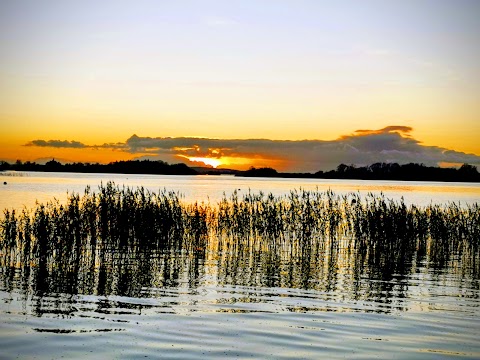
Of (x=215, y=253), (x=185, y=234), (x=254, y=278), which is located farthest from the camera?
(x=185, y=234)

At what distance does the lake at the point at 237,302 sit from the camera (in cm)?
919

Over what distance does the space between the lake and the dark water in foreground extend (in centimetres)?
3

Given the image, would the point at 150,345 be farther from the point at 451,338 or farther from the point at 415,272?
the point at 415,272

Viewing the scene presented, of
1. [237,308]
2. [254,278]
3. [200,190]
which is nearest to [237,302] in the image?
[237,308]

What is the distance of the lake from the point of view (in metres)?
9.19

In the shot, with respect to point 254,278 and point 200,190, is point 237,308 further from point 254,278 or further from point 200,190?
point 200,190

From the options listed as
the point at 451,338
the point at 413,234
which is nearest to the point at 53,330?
the point at 451,338

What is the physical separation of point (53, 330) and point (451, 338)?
6.98m

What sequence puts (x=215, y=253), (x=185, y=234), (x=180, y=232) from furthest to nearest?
(x=185, y=234), (x=180, y=232), (x=215, y=253)

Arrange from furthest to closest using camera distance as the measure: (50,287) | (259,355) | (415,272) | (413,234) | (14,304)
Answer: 1. (413,234)
2. (415,272)
3. (50,287)
4. (14,304)
5. (259,355)

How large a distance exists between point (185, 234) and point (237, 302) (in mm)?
10939

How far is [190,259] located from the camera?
19047 millimetres

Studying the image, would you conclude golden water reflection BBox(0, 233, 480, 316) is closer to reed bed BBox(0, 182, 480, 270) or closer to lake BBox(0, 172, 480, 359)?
lake BBox(0, 172, 480, 359)

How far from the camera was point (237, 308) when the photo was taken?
11.9 m
